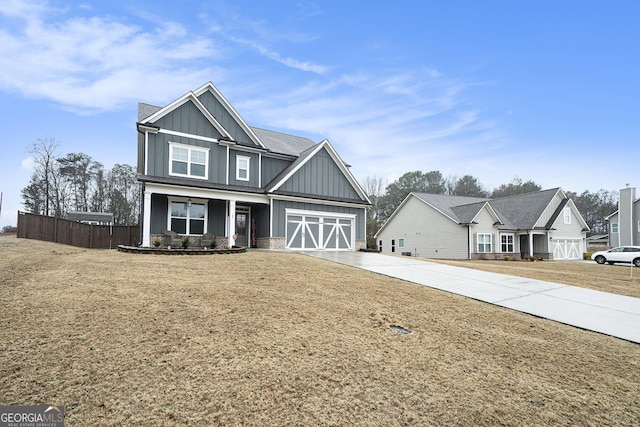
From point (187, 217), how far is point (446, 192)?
52.4 metres

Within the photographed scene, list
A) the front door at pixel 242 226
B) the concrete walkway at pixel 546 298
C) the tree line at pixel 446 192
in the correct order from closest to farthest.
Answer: the concrete walkway at pixel 546 298 < the front door at pixel 242 226 < the tree line at pixel 446 192

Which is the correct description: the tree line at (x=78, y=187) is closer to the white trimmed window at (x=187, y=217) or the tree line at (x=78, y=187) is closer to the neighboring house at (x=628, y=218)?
the white trimmed window at (x=187, y=217)

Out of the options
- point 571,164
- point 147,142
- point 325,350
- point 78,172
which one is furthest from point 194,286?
point 78,172

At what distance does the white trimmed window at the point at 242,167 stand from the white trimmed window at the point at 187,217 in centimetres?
269

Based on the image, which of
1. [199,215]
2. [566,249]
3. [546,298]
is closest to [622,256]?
[566,249]

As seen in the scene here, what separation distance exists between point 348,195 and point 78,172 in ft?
115

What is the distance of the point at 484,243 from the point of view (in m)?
28.9

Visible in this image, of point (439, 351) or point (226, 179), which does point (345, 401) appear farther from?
point (226, 179)

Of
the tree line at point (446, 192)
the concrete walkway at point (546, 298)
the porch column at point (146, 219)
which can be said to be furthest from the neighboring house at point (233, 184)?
the tree line at point (446, 192)

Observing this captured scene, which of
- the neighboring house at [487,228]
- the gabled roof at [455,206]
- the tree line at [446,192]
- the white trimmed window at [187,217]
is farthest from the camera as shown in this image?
the tree line at [446,192]

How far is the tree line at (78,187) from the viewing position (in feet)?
112

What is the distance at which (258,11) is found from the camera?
38.7ft

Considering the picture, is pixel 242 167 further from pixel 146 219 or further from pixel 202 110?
pixel 146 219

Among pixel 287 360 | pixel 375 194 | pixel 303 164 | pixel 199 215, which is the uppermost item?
pixel 375 194
